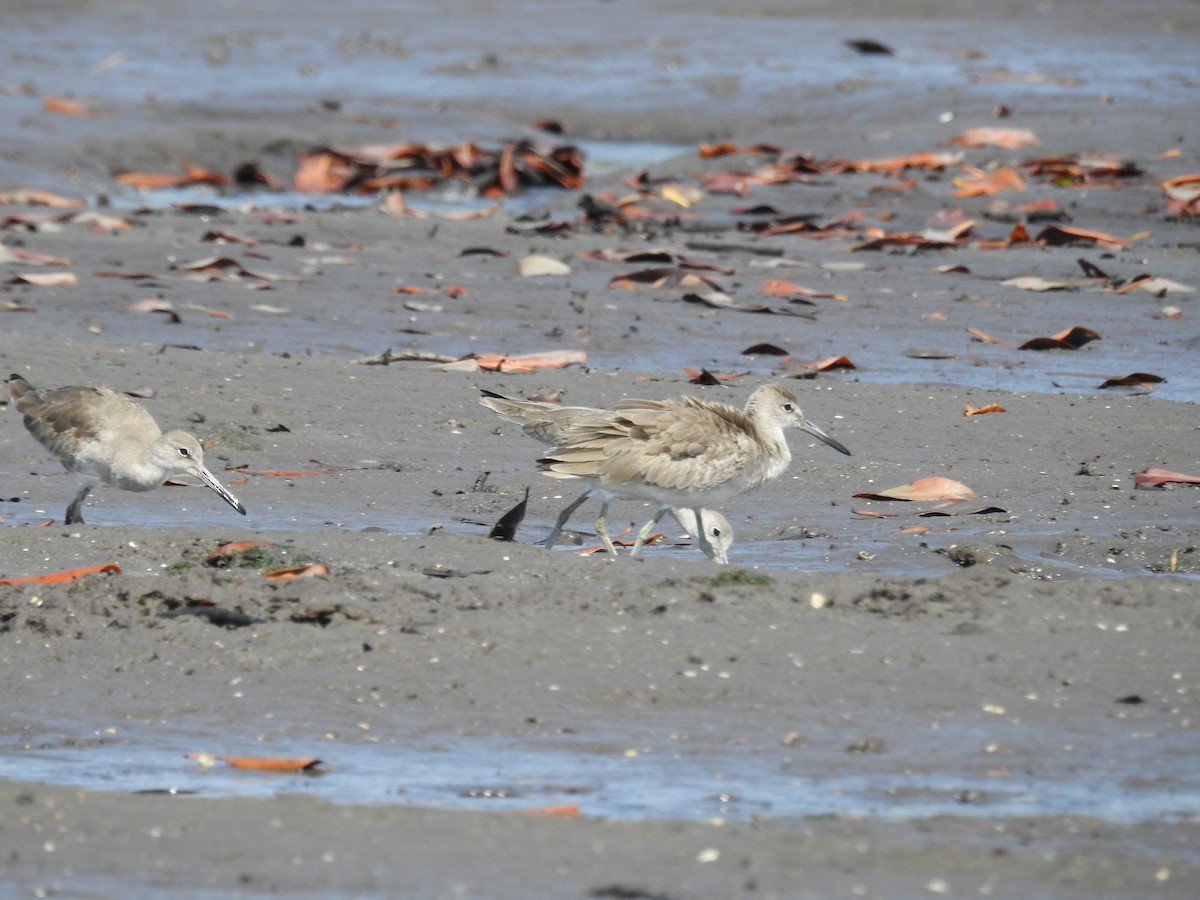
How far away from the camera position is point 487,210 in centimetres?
1717

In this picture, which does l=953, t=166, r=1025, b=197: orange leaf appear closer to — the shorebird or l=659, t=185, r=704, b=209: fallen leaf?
l=659, t=185, r=704, b=209: fallen leaf

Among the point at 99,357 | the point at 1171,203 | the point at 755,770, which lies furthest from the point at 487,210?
the point at 755,770

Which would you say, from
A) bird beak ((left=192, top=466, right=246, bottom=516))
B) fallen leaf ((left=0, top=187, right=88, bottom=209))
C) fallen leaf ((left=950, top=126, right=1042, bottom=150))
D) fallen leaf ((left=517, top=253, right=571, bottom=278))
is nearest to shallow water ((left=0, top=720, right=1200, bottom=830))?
bird beak ((left=192, top=466, right=246, bottom=516))

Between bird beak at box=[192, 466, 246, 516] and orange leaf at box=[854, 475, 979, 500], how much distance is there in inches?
108

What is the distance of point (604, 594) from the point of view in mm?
6129

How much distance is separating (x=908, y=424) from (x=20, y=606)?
492 centimetres

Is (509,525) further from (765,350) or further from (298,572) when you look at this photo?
(765,350)

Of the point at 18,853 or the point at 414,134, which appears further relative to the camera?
the point at 414,134

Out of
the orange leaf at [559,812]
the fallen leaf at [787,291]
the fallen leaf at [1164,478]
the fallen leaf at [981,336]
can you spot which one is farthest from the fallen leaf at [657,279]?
the orange leaf at [559,812]

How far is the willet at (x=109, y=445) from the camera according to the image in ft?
25.3

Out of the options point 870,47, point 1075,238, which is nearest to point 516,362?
point 1075,238

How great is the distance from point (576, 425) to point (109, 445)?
1976 mm

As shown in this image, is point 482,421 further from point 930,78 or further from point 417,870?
point 930,78

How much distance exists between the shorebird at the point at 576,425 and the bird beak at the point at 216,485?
3.75 ft
